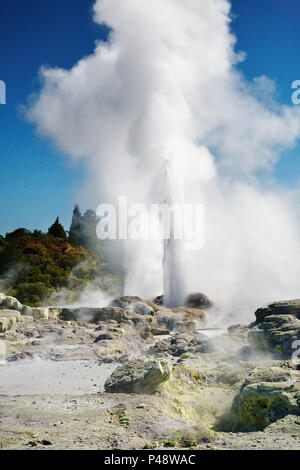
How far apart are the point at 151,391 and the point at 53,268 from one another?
110ft

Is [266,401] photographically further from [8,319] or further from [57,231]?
[57,231]

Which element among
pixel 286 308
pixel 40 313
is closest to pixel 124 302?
pixel 40 313

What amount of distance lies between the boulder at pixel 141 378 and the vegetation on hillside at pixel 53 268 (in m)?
26.4

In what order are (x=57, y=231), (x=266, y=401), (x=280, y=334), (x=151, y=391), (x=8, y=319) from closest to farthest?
(x=266, y=401) < (x=151, y=391) < (x=280, y=334) < (x=8, y=319) < (x=57, y=231)

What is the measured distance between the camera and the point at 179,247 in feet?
116

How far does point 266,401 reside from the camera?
6590 millimetres

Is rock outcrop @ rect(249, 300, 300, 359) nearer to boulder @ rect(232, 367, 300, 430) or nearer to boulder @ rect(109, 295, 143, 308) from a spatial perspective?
boulder @ rect(232, 367, 300, 430)

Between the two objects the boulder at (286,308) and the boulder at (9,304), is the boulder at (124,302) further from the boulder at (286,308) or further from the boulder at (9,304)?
the boulder at (286,308)

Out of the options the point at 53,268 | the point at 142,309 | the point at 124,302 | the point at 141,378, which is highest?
the point at 53,268

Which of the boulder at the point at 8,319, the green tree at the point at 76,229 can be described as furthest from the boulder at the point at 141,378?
the green tree at the point at 76,229

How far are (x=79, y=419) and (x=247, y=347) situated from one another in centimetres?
860

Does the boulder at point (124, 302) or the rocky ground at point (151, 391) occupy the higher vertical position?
the boulder at point (124, 302)

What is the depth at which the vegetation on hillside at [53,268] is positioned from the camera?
113ft
